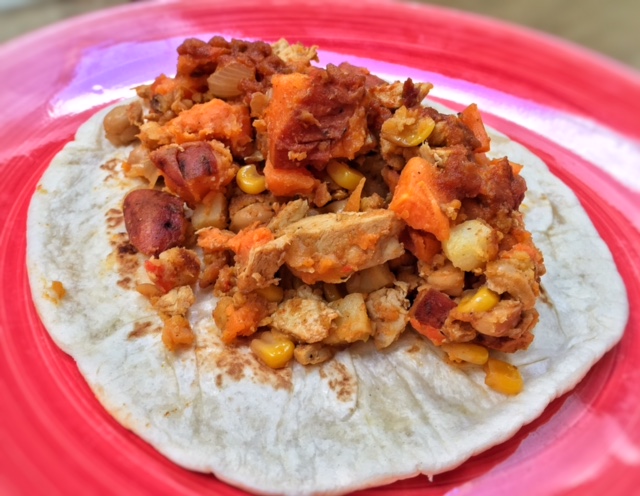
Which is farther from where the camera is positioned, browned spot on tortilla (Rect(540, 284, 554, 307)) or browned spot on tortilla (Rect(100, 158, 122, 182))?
browned spot on tortilla (Rect(100, 158, 122, 182))

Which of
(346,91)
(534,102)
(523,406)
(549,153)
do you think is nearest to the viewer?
(523,406)

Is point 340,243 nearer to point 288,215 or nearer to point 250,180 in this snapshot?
point 288,215

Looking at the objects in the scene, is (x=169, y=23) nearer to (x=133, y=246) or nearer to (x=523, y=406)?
(x=133, y=246)

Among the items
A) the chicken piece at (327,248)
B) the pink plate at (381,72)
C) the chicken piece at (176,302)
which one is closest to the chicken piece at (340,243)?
the chicken piece at (327,248)

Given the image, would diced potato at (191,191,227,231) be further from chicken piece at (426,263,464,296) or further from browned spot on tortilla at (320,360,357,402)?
chicken piece at (426,263,464,296)

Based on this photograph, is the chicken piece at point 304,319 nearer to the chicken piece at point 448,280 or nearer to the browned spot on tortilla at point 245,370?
the browned spot on tortilla at point 245,370

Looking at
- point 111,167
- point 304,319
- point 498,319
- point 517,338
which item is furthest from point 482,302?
point 111,167

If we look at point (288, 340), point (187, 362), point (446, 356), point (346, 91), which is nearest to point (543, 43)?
point (346, 91)

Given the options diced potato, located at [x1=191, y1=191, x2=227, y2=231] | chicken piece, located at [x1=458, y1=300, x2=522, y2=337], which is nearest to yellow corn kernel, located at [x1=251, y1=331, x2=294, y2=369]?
diced potato, located at [x1=191, y1=191, x2=227, y2=231]
